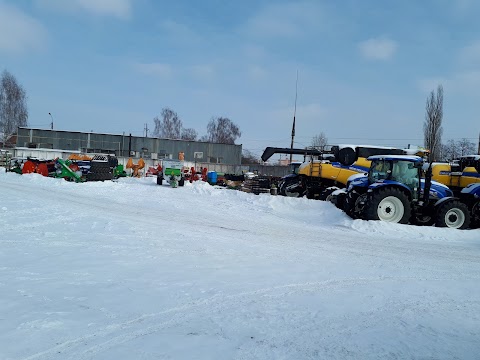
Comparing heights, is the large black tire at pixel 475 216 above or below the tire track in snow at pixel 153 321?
above

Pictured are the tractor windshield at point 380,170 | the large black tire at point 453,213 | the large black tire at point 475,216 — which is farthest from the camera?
the tractor windshield at point 380,170

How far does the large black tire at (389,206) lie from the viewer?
40.2 feet

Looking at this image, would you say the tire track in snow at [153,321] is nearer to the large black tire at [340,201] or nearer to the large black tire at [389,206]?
the large black tire at [389,206]

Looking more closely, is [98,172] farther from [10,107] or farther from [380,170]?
[10,107]

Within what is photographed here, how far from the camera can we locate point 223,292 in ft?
16.6

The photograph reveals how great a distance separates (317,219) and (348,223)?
5.64 ft

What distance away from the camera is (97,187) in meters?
19.5

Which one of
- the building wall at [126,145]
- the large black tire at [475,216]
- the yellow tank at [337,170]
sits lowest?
the large black tire at [475,216]

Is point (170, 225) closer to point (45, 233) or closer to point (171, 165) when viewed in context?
point (45, 233)

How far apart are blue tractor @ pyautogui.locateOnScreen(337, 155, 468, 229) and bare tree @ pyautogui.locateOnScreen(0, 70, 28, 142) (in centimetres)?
5996

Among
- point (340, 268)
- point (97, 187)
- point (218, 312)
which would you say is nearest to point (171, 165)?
point (97, 187)

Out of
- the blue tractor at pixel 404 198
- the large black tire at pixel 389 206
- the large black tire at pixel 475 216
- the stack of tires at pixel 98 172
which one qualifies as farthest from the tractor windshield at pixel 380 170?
the stack of tires at pixel 98 172

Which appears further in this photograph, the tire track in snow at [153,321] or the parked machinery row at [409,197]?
the parked machinery row at [409,197]

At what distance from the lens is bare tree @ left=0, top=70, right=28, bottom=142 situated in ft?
190
